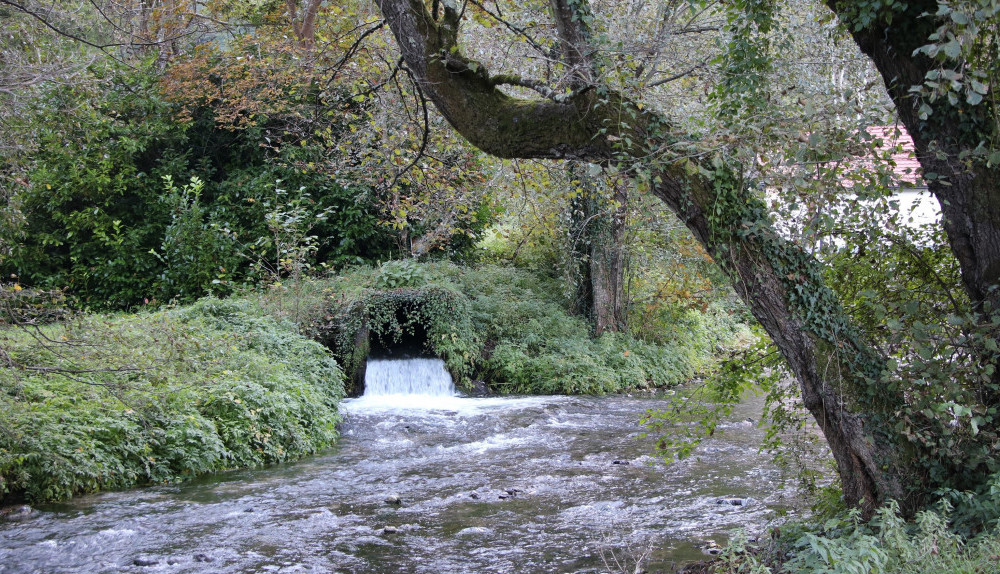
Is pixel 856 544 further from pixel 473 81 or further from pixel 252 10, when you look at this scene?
pixel 252 10

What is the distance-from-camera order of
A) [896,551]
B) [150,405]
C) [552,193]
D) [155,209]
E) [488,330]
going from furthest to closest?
[155,209] → [488,330] → [552,193] → [150,405] → [896,551]

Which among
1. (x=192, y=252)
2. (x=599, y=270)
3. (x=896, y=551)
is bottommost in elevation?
(x=896, y=551)

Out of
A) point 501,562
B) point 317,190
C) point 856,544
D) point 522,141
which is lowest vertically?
point 501,562

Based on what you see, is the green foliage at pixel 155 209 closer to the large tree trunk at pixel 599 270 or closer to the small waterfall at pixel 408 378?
the small waterfall at pixel 408 378

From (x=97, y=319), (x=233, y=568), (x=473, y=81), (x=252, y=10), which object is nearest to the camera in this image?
(x=473, y=81)

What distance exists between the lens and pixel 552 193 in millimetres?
11852

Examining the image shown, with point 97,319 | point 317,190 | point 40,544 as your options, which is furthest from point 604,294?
point 40,544

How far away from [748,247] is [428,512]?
4126 mm

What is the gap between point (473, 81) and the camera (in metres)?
5.18

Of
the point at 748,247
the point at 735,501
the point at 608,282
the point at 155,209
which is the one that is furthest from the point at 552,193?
the point at 155,209

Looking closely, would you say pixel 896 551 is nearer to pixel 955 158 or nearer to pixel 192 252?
pixel 955 158

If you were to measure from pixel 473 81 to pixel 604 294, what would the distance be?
11722 mm

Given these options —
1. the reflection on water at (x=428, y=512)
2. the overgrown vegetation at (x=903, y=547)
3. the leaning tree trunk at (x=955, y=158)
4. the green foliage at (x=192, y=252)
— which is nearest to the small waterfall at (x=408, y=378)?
the reflection on water at (x=428, y=512)

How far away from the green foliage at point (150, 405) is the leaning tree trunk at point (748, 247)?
358 centimetres
